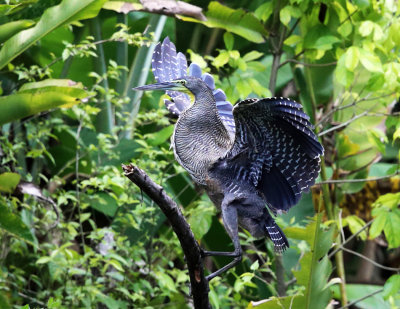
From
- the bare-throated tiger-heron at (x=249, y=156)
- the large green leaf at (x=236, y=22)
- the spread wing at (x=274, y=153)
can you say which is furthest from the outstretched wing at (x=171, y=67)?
the large green leaf at (x=236, y=22)

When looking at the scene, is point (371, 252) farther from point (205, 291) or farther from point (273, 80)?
point (205, 291)

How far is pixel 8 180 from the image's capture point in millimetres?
3271

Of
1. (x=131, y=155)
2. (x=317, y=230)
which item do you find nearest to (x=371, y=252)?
(x=131, y=155)

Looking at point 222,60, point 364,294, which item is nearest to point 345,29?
point 222,60

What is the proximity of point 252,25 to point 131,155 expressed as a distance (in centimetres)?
104

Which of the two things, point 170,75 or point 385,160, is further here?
point 385,160

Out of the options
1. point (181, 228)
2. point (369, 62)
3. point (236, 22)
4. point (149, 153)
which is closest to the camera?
point (181, 228)

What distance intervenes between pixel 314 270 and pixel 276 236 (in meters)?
0.18

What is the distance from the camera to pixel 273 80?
3.96 m

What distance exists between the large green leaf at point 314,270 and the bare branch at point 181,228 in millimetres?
313

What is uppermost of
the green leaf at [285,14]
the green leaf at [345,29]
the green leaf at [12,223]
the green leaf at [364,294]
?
the green leaf at [285,14]

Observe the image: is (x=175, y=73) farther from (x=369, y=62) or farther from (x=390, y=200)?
(x=390, y=200)

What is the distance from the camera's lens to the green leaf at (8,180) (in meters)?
3.25

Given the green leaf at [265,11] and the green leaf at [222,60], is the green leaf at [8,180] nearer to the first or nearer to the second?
the green leaf at [222,60]
